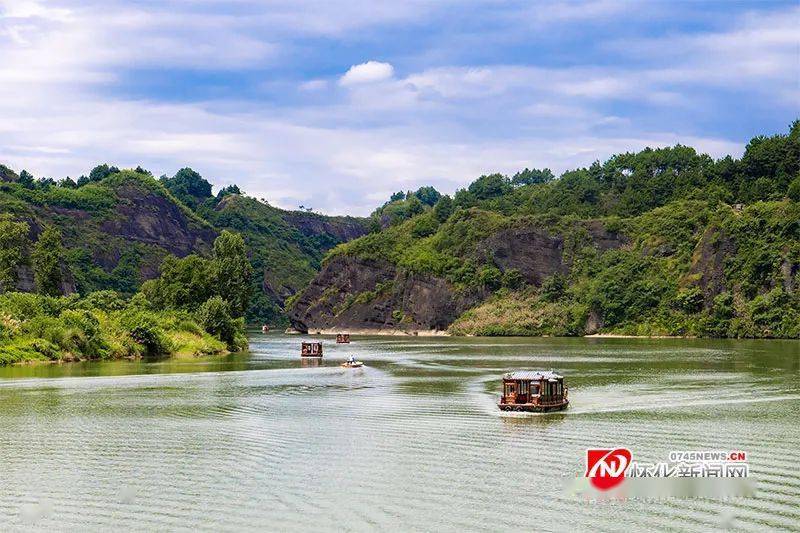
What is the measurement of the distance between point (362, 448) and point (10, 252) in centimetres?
10446

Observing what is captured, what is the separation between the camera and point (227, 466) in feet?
123

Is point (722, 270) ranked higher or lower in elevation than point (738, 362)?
higher

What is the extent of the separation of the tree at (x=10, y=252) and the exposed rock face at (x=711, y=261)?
373 feet

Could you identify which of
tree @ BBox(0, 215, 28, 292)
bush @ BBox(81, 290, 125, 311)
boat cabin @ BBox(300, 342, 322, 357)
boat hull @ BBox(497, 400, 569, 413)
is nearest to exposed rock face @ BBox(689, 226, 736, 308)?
boat cabin @ BBox(300, 342, 322, 357)

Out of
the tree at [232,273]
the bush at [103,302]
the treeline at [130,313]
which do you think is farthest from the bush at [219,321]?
the bush at [103,302]

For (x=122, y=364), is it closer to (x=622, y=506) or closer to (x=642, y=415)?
(x=642, y=415)

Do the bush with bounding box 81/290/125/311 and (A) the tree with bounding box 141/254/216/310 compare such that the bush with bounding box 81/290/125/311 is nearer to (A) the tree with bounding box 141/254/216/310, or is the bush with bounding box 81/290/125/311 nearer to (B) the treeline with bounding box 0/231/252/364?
(B) the treeline with bounding box 0/231/252/364

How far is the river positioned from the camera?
29.5m

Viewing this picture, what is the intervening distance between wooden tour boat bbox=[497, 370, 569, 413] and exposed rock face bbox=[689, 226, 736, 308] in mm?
133332

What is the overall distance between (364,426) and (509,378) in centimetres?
1025

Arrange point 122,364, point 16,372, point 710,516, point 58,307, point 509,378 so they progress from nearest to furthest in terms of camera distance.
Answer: point 710,516 < point 509,378 < point 16,372 < point 122,364 < point 58,307

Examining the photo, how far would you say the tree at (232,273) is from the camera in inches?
5153

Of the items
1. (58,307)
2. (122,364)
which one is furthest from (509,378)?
(58,307)

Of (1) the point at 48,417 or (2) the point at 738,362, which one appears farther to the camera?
(2) the point at 738,362
